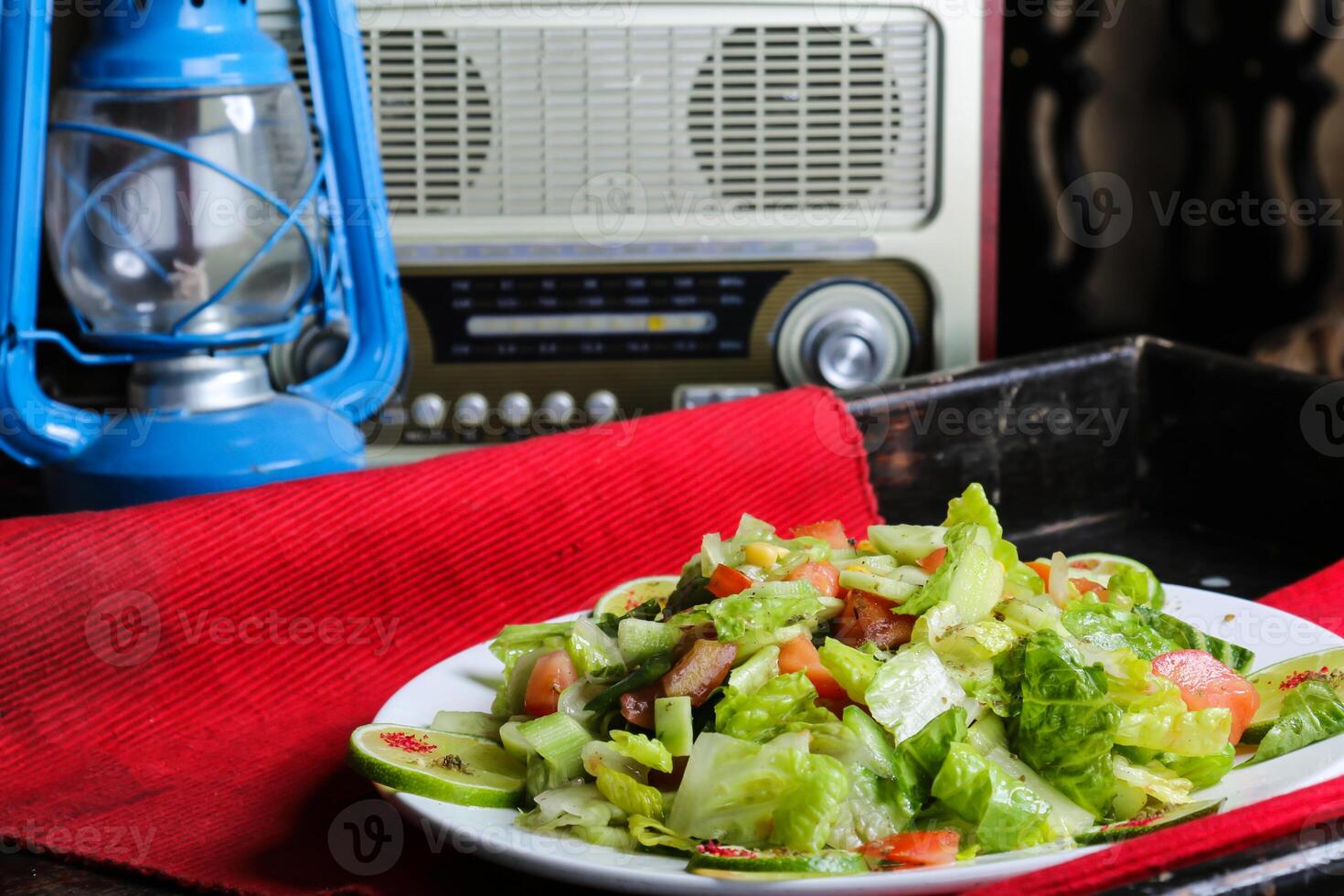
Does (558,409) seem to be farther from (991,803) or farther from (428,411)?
(991,803)

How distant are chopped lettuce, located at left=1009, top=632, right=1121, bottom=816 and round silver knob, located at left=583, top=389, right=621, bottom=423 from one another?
0.76 metres

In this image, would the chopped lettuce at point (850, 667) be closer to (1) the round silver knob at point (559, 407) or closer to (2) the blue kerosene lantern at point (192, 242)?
(2) the blue kerosene lantern at point (192, 242)

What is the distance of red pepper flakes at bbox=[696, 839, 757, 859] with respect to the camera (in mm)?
596

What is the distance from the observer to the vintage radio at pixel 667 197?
138 centimetres

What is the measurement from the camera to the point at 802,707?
708 millimetres

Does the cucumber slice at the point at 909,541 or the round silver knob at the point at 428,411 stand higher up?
the cucumber slice at the point at 909,541

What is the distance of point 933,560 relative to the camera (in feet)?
2.66

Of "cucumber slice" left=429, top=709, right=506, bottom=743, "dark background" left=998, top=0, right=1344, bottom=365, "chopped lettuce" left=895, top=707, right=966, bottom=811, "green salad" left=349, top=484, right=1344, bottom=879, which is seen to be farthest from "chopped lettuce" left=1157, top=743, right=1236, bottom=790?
"dark background" left=998, top=0, right=1344, bottom=365

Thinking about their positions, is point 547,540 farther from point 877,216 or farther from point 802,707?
point 877,216

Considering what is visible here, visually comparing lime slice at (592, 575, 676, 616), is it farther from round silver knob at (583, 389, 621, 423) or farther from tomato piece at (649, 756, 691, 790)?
round silver knob at (583, 389, 621, 423)

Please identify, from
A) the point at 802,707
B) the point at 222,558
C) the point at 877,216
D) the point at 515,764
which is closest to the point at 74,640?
the point at 222,558

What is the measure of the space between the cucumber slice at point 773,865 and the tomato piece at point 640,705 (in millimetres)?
120

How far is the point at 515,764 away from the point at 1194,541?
28.7 inches

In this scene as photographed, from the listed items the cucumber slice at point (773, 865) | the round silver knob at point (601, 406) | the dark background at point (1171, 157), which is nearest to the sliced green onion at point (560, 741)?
the cucumber slice at point (773, 865)
